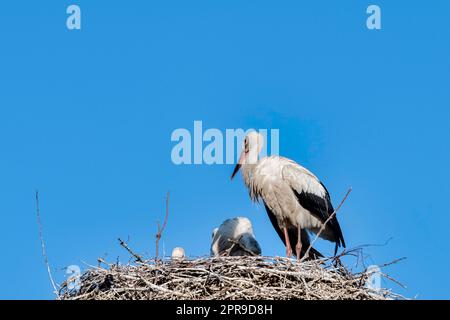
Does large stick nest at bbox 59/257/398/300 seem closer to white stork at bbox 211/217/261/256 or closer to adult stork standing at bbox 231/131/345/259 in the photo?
white stork at bbox 211/217/261/256

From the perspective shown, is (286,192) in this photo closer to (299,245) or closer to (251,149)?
(251,149)

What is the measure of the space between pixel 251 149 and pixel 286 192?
1.61ft

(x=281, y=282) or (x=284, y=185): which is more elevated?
(x=284, y=185)

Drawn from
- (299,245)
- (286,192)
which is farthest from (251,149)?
(299,245)

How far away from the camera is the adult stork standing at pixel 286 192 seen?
8.19 metres

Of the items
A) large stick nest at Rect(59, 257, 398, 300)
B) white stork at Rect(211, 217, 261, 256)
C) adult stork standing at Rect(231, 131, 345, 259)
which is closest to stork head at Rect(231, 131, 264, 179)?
adult stork standing at Rect(231, 131, 345, 259)

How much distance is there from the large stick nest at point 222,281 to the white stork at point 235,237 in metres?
1.46

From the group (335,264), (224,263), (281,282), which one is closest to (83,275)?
Answer: (224,263)

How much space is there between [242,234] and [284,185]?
29.1 inches
